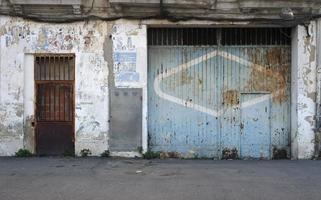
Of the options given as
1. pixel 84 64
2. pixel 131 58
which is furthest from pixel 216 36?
pixel 84 64

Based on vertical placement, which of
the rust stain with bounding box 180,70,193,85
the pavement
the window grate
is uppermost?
the window grate

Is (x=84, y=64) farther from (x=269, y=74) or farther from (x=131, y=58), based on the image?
(x=269, y=74)

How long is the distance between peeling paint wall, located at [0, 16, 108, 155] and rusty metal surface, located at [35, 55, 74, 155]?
0.28 meters

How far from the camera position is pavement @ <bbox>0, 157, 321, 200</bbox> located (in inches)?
368

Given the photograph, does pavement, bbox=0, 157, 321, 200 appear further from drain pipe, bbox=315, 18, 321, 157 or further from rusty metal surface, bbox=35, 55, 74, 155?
drain pipe, bbox=315, 18, 321, 157

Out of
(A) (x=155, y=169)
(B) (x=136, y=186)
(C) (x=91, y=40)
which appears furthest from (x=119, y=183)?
(C) (x=91, y=40)

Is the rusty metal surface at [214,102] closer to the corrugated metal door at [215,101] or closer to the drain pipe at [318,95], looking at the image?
the corrugated metal door at [215,101]

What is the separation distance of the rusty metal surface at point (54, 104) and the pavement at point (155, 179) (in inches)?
26.9

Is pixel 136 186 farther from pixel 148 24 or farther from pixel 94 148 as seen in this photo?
pixel 148 24

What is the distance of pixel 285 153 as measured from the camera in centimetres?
1558

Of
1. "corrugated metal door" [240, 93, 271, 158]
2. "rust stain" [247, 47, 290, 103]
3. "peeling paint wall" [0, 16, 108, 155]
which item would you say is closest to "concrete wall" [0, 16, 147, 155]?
"peeling paint wall" [0, 16, 108, 155]

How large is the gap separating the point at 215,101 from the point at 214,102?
0.04 m

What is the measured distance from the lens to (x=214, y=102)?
51.1ft

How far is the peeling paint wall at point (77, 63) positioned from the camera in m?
15.1
